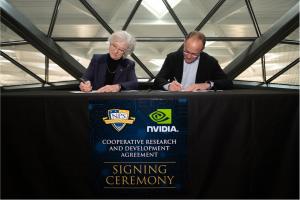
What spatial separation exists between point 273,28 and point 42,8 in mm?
6027

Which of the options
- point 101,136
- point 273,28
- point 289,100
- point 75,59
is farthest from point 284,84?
point 101,136

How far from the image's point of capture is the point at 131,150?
2.42 meters

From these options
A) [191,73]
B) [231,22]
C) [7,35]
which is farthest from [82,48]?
[191,73]

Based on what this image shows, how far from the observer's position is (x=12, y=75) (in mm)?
11336

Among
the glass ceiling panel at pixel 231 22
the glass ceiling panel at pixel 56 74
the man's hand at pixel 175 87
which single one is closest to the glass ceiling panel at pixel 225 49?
the glass ceiling panel at pixel 231 22

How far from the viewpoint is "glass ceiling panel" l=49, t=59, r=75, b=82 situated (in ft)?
36.2

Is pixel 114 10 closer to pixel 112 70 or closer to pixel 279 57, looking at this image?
pixel 279 57

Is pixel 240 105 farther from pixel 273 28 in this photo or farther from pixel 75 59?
pixel 75 59

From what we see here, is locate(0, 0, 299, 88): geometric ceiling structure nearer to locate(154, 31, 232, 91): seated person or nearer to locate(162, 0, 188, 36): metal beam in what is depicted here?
locate(162, 0, 188, 36): metal beam

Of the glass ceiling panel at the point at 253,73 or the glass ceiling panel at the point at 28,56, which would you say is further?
the glass ceiling panel at the point at 253,73

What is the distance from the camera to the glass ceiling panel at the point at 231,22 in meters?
8.23

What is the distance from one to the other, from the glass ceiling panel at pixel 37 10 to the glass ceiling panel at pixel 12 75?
7.27ft

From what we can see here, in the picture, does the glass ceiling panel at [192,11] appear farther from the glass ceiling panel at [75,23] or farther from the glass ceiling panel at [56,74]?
the glass ceiling panel at [56,74]

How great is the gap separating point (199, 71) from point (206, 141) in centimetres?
131
